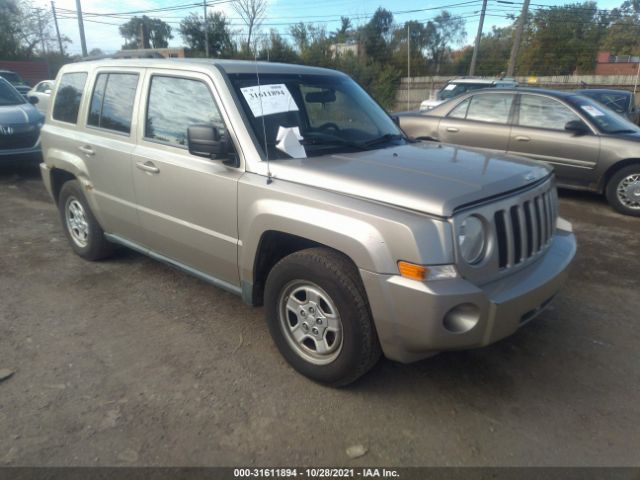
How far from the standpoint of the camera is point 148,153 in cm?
361

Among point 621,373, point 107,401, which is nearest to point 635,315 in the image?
point 621,373

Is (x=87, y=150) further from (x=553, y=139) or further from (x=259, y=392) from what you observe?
(x=553, y=139)

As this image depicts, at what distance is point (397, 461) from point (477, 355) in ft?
3.82

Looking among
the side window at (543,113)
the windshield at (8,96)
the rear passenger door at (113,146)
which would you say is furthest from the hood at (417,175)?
the windshield at (8,96)

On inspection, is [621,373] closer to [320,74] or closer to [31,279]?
[320,74]

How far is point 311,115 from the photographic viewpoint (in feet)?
11.5

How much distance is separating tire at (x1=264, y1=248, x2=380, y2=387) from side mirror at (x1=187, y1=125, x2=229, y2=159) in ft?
2.69

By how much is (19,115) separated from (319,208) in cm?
814

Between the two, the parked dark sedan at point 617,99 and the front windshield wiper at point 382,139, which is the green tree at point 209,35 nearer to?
the parked dark sedan at point 617,99

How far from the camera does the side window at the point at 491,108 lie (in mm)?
7535

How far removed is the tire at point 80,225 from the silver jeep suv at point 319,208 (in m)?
0.25

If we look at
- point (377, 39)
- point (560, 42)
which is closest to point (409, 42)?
point (377, 39)

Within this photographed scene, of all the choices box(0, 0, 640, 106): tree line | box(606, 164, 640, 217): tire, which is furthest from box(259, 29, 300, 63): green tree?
box(606, 164, 640, 217): tire

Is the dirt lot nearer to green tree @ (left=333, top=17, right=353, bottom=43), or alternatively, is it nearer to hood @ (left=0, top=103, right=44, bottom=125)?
hood @ (left=0, top=103, right=44, bottom=125)
